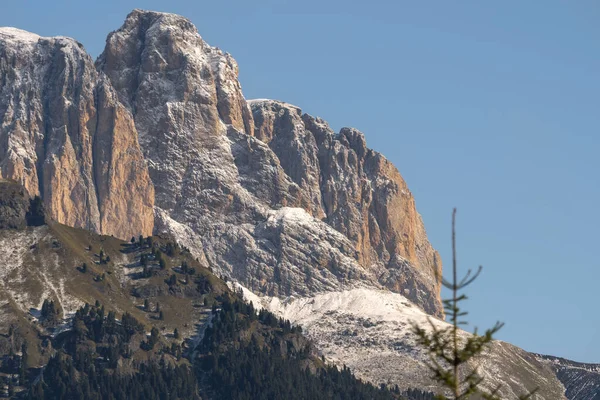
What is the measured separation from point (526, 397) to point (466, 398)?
2613 millimetres

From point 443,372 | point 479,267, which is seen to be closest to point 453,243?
point 479,267

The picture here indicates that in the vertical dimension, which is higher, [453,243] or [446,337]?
[453,243]

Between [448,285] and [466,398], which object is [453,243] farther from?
[466,398]

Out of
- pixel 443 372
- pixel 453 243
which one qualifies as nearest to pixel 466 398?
pixel 443 372

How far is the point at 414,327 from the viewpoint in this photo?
6281 centimetres

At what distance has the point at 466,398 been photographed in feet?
204

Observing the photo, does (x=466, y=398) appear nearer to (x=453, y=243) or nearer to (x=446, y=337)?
(x=446, y=337)

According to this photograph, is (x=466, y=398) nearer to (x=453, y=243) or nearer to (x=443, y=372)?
(x=443, y=372)

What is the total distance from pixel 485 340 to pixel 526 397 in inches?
123

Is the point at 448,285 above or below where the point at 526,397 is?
above

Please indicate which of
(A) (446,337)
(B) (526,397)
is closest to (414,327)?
(A) (446,337)

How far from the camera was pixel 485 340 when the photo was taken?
61.2 metres

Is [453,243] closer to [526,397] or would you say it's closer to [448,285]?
[448,285]

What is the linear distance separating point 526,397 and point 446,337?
4298 millimetres
